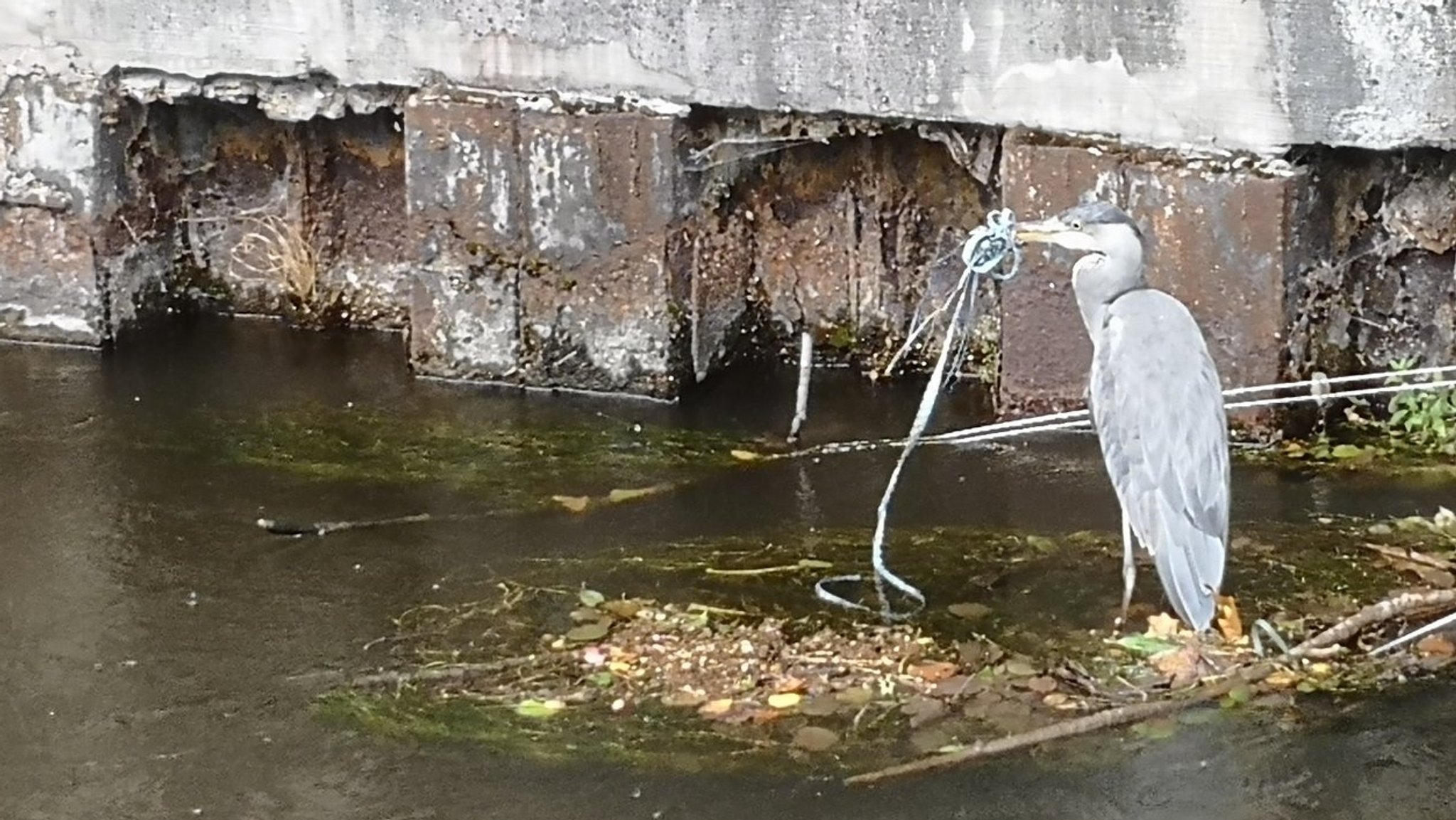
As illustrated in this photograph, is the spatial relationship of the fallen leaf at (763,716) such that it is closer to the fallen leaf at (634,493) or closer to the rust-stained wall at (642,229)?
the fallen leaf at (634,493)

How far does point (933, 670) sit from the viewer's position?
3861 millimetres

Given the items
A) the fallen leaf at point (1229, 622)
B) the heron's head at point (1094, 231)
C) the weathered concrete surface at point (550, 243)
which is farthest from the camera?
the weathered concrete surface at point (550, 243)

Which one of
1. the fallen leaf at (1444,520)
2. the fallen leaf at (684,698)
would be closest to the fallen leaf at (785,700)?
the fallen leaf at (684,698)

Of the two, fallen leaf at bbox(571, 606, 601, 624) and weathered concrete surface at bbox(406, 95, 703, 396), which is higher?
weathered concrete surface at bbox(406, 95, 703, 396)

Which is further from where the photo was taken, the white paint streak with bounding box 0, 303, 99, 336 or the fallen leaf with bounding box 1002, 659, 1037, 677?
the white paint streak with bounding box 0, 303, 99, 336

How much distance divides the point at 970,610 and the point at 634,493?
0.95m

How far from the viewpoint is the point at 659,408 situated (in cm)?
531

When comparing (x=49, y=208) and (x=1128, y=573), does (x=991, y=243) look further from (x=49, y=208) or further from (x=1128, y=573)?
(x=49, y=208)

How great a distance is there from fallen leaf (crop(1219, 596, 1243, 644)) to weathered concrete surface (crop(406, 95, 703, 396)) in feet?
5.80

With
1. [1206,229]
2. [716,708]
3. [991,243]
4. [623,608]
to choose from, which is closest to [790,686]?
[716,708]

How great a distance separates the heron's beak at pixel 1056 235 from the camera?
4363 millimetres

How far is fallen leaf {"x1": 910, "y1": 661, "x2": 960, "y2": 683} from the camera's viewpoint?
151 inches

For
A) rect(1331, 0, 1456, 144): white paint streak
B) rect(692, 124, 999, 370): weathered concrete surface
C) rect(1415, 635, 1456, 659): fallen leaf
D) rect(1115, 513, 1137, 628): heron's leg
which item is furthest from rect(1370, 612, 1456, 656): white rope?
rect(692, 124, 999, 370): weathered concrete surface

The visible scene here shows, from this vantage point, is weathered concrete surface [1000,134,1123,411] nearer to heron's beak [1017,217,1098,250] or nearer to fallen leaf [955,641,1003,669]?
heron's beak [1017,217,1098,250]
